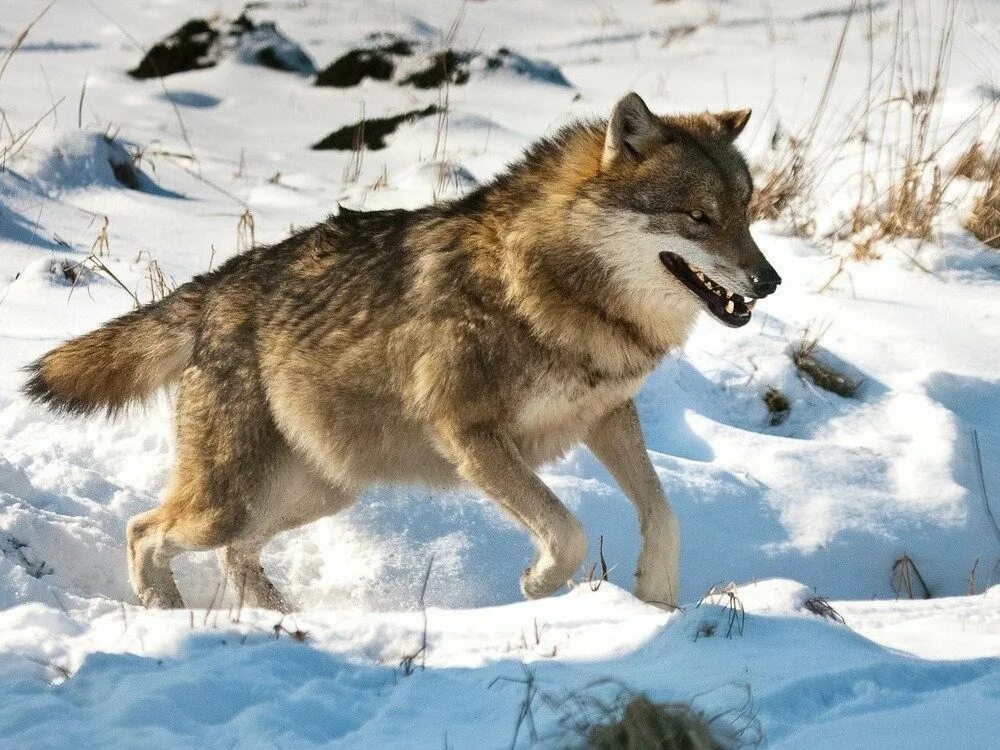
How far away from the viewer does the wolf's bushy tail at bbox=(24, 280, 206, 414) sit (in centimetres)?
463

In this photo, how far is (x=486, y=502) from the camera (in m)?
5.23

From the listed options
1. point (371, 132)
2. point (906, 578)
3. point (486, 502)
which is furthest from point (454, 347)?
point (371, 132)

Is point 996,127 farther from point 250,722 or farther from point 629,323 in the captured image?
point 250,722

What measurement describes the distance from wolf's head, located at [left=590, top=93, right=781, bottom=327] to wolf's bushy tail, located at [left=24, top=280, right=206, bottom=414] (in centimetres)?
166

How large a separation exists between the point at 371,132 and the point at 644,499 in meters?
6.67

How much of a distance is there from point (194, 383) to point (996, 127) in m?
6.73

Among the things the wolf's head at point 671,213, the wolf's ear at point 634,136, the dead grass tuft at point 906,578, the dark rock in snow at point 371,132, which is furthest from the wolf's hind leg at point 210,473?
the dark rock in snow at point 371,132

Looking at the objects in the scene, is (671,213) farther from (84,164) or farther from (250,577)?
(84,164)

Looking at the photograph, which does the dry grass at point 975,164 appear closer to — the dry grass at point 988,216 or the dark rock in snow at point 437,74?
the dry grass at point 988,216

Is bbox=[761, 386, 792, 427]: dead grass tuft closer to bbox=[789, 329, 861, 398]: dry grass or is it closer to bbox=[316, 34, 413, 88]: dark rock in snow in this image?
bbox=[789, 329, 861, 398]: dry grass

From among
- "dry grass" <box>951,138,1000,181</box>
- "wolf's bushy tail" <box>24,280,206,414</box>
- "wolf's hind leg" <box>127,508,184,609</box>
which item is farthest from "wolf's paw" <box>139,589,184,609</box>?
"dry grass" <box>951,138,1000,181</box>

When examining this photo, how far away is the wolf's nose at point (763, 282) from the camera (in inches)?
154

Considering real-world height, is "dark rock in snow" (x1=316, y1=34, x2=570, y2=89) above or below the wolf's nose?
below

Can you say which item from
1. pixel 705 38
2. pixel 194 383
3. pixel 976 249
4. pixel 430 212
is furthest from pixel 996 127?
pixel 194 383
